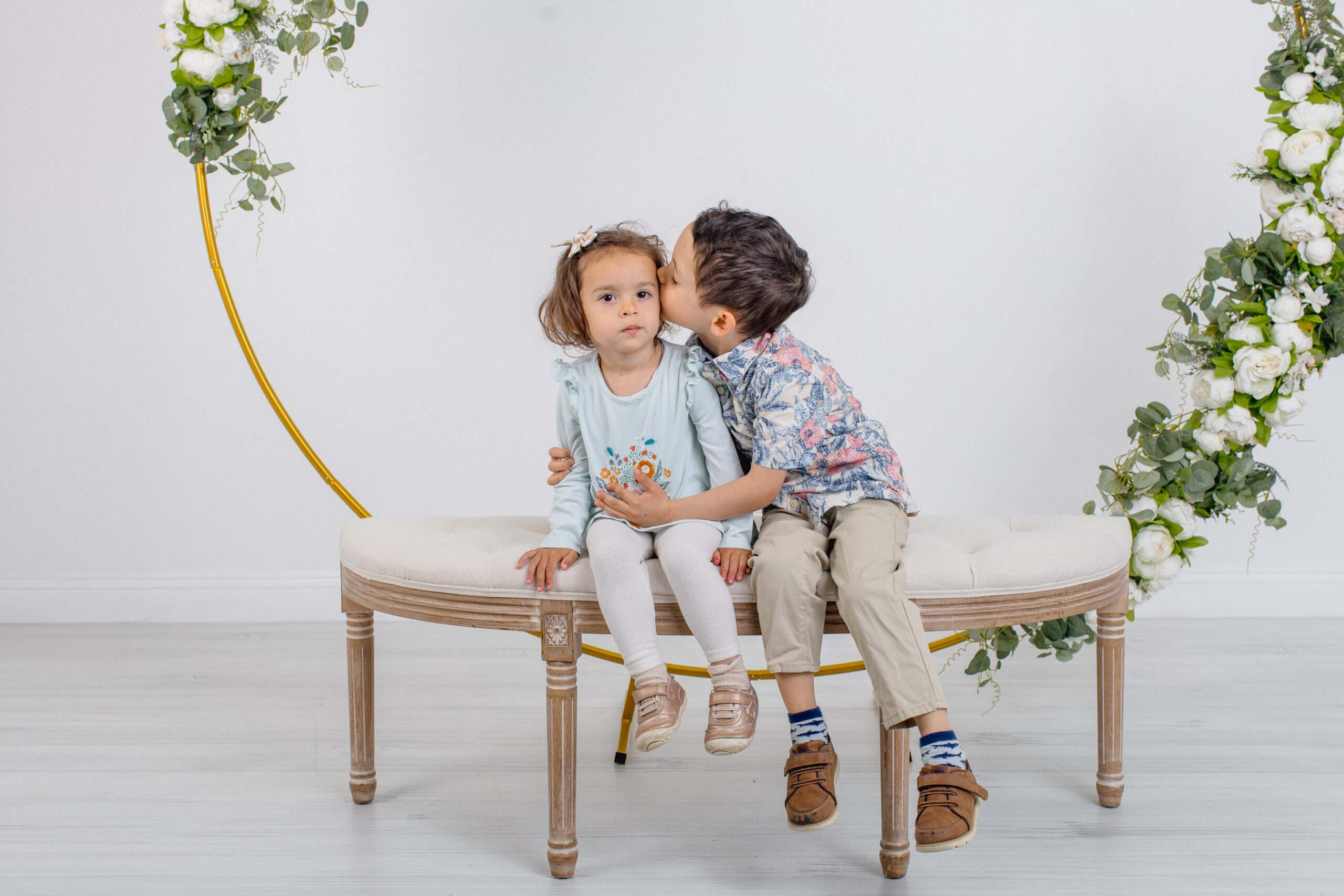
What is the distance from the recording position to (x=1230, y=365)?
221 centimetres

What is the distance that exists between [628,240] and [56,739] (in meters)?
1.64

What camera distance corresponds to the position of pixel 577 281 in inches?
71.9

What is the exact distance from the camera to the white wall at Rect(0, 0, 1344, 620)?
3117 mm

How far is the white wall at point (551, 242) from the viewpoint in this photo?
3.12m

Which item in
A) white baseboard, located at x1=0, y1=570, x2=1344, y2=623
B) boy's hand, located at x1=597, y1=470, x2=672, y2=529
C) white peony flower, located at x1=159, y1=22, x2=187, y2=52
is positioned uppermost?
white peony flower, located at x1=159, y1=22, x2=187, y2=52

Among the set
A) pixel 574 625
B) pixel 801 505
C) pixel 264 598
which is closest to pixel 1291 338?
pixel 801 505

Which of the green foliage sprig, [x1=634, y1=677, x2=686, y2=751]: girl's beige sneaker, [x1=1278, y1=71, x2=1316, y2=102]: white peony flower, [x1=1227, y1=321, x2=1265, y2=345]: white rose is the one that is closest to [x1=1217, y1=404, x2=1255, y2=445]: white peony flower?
[x1=1227, y1=321, x2=1265, y2=345]: white rose

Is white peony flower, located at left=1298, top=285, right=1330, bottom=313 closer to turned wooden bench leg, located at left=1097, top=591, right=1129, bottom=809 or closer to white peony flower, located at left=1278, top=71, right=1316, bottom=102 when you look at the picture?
white peony flower, located at left=1278, top=71, right=1316, bottom=102

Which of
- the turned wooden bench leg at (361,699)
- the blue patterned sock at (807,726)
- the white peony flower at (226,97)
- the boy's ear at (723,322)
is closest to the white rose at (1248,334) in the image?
the boy's ear at (723,322)

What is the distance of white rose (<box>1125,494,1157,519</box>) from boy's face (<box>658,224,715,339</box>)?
1.08 m

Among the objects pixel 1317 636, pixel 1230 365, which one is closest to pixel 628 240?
pixel 1230 365

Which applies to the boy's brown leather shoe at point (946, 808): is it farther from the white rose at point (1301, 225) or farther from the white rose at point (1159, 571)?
the white rose at point (1301, 225)

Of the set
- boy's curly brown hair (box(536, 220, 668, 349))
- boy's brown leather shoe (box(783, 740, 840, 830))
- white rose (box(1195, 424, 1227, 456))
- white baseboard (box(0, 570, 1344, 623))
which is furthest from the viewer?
white baseboard (box(0, 570, 1344, 623))

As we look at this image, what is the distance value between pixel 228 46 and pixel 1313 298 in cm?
210
